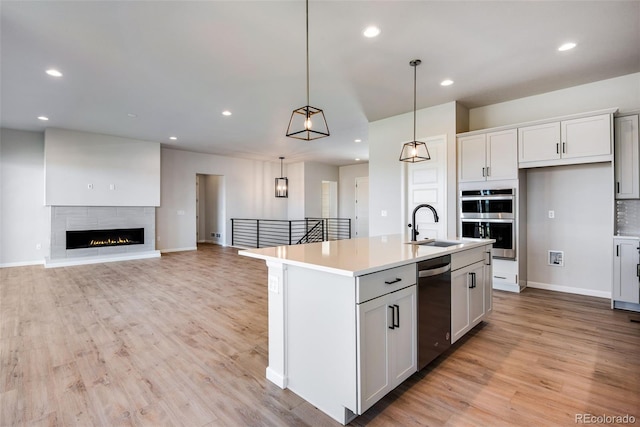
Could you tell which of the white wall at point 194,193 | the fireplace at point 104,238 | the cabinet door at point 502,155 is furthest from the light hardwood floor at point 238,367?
the white wall at point 194,193

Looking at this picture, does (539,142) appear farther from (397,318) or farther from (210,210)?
(210,210)

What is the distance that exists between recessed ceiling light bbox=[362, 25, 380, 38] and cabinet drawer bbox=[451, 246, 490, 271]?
87.7 inches

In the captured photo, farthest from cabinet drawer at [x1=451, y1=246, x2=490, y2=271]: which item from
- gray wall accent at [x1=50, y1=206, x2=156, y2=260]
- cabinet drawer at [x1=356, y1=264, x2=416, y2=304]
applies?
gray wall accent at [x1=50, y1=206, x2=156, y2=260]

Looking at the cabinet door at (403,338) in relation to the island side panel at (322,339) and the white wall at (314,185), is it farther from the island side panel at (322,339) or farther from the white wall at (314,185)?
the white wall at (314,185)

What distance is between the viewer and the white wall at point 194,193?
865 centimetres

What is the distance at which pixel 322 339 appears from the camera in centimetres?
185

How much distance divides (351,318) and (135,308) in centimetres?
335

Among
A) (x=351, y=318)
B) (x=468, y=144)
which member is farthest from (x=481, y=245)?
(x=468, y=144)

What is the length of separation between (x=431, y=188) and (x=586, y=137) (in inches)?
80.6

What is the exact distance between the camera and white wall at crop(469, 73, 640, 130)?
392 cm

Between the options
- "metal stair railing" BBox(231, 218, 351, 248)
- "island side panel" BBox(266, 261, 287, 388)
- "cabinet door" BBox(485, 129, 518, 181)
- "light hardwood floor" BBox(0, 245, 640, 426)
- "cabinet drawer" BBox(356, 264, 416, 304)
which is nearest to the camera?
"cabinet drawer" BBox(356, 264, 416, 304)

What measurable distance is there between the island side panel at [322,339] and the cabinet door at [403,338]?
337mm

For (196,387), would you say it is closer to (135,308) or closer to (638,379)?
(135,308)

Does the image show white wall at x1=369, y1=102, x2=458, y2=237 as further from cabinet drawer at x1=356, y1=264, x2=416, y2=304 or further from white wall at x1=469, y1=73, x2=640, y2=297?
cabinet drawer at x1=356, y1=264, x2=416, y2=304
